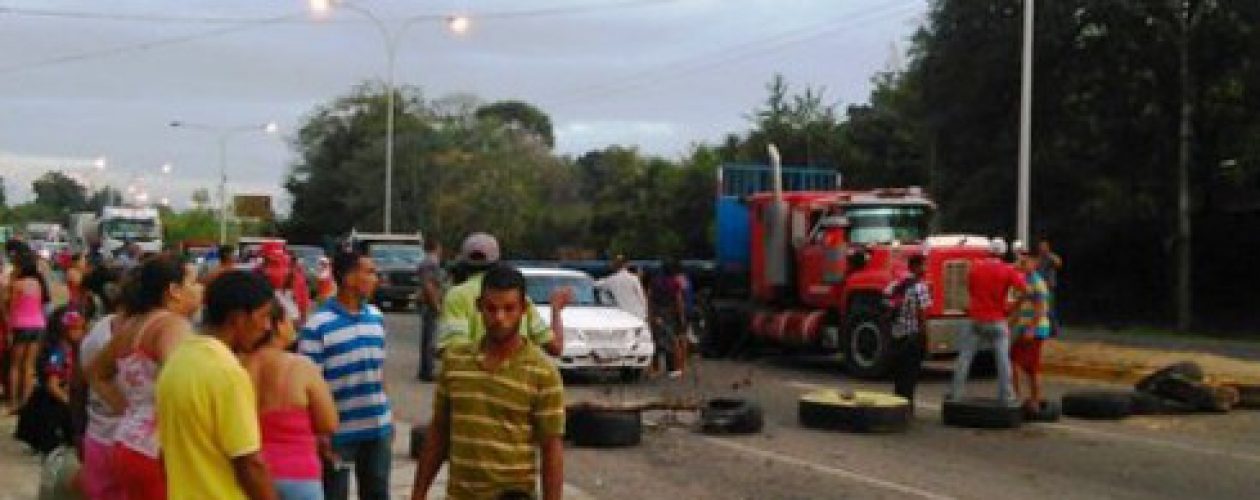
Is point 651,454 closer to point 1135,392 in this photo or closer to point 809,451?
point 809,451

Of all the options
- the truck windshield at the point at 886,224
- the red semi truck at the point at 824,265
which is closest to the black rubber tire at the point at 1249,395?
the red semi truck at the point at 824,265

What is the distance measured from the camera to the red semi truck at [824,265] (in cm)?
1838

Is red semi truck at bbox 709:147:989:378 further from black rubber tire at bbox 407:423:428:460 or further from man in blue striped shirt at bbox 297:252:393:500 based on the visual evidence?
man in blue striped shirt at bbox 297:252:393:500

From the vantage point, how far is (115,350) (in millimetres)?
5719

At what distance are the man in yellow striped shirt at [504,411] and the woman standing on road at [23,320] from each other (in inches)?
386

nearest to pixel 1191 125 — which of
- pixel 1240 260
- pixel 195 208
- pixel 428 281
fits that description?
pixel 1240 260

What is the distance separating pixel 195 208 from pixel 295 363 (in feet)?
377

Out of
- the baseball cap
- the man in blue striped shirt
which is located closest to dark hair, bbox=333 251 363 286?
the man in blue striped shirt

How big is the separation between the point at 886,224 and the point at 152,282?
49.5ft

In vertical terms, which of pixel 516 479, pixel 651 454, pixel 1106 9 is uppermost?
pixel 1106 9

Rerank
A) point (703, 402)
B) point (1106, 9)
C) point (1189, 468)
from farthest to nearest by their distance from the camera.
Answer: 1. point (1106, 9)
2. point (703, 402)
3. point (1189, 468)

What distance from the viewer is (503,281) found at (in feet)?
15.8

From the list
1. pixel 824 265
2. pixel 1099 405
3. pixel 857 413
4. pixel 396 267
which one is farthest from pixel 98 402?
pixel 396 267

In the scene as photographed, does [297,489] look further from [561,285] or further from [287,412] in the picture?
[561,285]
